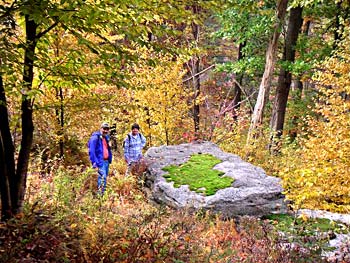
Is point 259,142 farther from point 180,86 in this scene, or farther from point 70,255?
point 70,255

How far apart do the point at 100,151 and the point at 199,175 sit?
2.29 meters

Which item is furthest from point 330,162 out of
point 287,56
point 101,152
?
point 287,56

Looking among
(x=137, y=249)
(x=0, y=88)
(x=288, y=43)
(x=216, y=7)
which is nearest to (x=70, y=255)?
(x=137, y=249)

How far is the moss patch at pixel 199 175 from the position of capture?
8078mm

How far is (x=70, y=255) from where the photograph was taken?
3.54 m

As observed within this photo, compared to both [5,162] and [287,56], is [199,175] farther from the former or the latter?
[287,56]

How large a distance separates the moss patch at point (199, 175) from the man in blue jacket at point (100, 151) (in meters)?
1.43

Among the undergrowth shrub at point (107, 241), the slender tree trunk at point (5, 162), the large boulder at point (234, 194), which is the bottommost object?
the large boulder at point (234, 194)

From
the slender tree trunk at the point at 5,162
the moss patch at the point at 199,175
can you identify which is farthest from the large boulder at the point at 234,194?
the slender tree trunk at the point at 5,162

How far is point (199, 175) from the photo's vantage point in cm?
884

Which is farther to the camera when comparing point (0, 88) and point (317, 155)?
point (317, 155)

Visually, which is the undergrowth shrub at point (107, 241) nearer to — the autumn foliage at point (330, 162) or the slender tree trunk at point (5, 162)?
the slender tree trunk at point (5, 162)

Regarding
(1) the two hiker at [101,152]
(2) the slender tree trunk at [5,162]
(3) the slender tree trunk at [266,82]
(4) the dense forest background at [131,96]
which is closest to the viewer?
(4) the dense forest background at [131,96]

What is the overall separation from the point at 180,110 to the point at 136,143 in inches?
132
